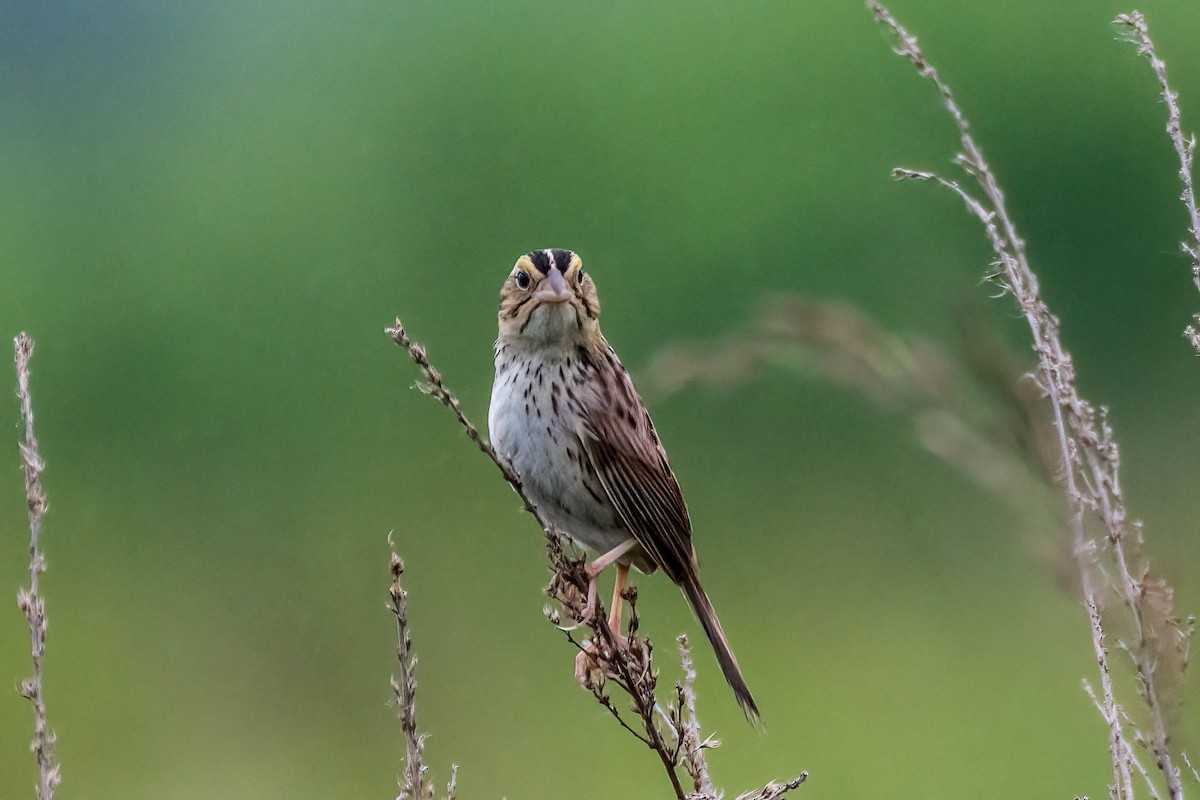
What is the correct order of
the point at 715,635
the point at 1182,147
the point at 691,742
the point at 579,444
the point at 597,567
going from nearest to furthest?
the point at 1182,147
the point at 691,742
the point at 597,567
the point at 715,635
the point at 579,444

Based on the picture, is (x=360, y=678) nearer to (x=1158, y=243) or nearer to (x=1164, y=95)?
(x=1158, y=243)

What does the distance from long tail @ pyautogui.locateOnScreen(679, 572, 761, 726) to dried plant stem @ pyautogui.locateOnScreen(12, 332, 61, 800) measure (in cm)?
150

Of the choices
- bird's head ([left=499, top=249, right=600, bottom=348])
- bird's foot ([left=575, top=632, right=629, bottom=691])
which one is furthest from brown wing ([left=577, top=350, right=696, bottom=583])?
bird's foot ([left=575, top=632, right=629, bottom=691])

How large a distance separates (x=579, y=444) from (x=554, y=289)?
14.6 inches

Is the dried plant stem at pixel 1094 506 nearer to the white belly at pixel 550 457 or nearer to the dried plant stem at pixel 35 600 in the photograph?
the white belly at pixel 550 457

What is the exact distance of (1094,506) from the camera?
7.44ft

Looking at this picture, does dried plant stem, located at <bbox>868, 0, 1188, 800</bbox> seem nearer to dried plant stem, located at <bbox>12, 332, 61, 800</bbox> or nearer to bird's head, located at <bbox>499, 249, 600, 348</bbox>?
bird's head, located at <bbox>499, 249, 600, 348</bbox>

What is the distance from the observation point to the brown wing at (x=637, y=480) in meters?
3.41

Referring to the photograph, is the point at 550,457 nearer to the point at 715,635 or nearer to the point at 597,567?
the point at 597,567

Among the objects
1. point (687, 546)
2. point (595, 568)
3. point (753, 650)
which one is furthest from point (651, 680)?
point (753, 650)

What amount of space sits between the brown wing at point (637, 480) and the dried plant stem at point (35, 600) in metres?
1.43

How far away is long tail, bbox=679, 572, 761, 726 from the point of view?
322cm

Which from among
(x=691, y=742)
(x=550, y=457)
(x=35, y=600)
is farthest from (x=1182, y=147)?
(x=35, y=600)

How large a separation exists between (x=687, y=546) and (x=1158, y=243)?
5.11m
